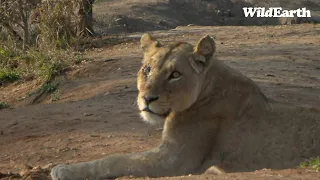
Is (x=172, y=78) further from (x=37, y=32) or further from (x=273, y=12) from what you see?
(x=273, y=12)

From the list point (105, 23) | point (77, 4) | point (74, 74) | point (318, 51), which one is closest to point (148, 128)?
point (74, 74)

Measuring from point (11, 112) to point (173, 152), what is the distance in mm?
5696

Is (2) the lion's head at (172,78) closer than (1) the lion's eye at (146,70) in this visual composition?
Yes

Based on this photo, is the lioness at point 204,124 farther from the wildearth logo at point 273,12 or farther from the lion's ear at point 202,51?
the wildearth logo at point 273,12

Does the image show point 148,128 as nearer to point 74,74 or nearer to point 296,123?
point 296,123

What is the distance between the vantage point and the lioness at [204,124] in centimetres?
580

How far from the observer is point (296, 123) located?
5.91m

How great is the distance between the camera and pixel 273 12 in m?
28.6

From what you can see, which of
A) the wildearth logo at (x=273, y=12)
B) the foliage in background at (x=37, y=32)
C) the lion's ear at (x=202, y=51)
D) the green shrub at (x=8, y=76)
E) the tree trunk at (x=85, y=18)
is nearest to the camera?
the lion's ear at (x=202, y=51)

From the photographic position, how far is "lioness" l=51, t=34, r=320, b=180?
580 centimetres

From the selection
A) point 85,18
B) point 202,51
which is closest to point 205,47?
point 202,51

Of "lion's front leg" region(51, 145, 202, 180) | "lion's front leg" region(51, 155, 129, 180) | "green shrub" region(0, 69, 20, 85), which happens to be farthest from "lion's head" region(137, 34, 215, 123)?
"green shrub" region(0, 69, 20, 85)

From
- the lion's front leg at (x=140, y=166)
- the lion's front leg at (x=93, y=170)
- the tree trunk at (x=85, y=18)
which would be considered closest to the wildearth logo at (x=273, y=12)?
the tree trunk at (x=85, y=18)

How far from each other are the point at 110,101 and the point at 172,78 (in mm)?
4872
